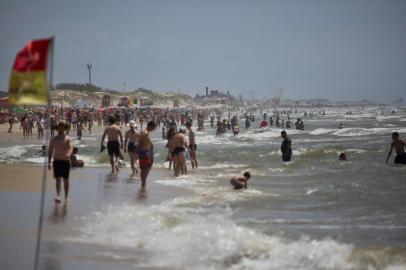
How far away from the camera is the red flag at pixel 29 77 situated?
17.7ft

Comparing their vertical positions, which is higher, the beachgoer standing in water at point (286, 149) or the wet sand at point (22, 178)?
the beachgoer standing in water at point (286, 149)

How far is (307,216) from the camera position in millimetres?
10070

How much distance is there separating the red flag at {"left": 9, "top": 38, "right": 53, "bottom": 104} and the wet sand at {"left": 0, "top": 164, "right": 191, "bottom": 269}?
181 cm

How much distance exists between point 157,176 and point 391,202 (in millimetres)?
6355

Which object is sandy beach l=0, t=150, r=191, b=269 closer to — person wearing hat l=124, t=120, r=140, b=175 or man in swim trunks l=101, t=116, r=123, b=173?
person wearing hat l=124, t=120, r=140, b=175

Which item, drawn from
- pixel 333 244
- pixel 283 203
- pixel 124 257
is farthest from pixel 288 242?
pixel 283 203

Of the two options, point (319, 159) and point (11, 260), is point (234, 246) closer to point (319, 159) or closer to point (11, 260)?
point (11, 260)

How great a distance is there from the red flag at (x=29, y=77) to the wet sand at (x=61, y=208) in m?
1.81

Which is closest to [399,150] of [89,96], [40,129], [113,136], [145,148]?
[113,136]

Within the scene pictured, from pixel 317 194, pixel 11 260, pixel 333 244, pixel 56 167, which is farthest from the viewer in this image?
pixel 317 194

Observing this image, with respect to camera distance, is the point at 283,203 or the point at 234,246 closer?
the point at 234,246

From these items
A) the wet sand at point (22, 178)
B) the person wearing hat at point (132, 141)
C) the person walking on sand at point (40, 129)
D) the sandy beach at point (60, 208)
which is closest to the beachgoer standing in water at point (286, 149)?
the sandy beach at point (60, 208)

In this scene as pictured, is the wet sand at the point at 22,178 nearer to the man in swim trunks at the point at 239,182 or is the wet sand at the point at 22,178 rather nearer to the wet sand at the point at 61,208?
the wet sand at the point at 61,208

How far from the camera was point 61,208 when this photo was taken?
9.83 m
